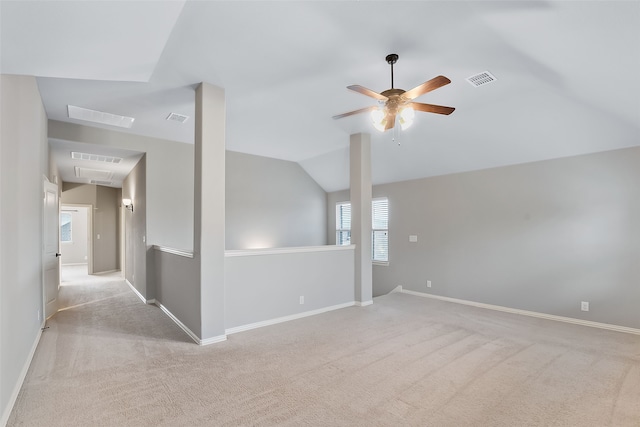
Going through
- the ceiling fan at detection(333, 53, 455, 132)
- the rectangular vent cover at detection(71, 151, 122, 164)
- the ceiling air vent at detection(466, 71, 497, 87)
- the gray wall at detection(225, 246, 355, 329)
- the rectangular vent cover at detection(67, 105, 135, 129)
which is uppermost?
the ceiling air vent at detection(466, 71, 497, 87)

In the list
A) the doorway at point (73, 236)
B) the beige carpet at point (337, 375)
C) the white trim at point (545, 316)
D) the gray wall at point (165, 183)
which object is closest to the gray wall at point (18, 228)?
the beige carpet at point (337, 375)

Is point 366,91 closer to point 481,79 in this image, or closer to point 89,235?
point 481,79

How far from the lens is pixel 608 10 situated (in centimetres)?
216

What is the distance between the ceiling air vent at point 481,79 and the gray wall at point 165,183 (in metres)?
4.59

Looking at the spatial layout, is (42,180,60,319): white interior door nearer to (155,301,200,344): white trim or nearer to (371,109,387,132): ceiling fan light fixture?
(155,301,200,344): white trim

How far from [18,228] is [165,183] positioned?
9.52 feet

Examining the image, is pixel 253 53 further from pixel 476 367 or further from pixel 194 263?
pixel 476 367

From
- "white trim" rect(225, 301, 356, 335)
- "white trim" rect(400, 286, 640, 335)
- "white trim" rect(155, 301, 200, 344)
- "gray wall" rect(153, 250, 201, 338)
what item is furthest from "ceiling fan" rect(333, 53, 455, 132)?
"white trim" rect(400, 286, 640, 335)

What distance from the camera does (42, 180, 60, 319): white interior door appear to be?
14.1 ft

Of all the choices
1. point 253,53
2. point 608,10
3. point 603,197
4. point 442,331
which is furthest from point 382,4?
point 603,197

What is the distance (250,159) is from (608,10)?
5639 millimetres

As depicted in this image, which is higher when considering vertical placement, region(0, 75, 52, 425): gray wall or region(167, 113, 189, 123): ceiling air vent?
region(167, 113, 189, 123): ceiling air vent

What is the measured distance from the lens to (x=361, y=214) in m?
5.32

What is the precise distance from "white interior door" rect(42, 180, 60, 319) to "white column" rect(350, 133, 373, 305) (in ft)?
14.2
